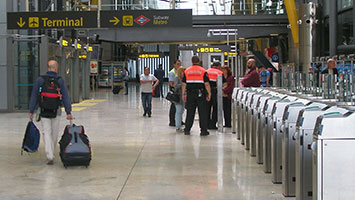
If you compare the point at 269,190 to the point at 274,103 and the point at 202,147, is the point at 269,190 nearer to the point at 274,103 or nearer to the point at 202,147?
the point at 274,103

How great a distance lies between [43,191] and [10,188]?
20.2 inches

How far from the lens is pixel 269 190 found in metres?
7.46

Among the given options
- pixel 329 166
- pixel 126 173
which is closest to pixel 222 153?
pixel 126 173

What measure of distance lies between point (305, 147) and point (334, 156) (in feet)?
3.10

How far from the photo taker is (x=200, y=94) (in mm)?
13430

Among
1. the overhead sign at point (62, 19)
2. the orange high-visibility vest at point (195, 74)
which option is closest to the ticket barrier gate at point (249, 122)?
the orange high-visibility vest at point (195, 74)

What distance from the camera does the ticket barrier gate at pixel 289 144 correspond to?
21.5 ft

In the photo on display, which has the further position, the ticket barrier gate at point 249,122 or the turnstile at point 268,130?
the ticket barrier gate at point 249,122

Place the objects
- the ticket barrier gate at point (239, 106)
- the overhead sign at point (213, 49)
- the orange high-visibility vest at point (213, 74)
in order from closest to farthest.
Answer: the ticket barrier gate at point (239, 106) → the orange high-visibility vest at point (213, 74) → the overhead sign at point (213, 49)

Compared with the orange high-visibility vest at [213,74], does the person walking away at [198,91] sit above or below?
below

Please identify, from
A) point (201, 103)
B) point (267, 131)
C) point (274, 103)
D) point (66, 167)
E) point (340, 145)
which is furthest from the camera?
point (201, 103)

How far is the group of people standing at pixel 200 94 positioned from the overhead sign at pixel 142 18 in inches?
85.7

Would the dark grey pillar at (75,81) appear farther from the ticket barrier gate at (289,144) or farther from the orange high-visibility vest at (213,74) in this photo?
the ticket barrier gate at (289,144)

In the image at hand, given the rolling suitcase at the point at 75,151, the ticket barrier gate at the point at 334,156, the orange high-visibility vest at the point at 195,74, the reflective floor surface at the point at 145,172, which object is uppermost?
the orange high-visibility vest at the point at 195,74
